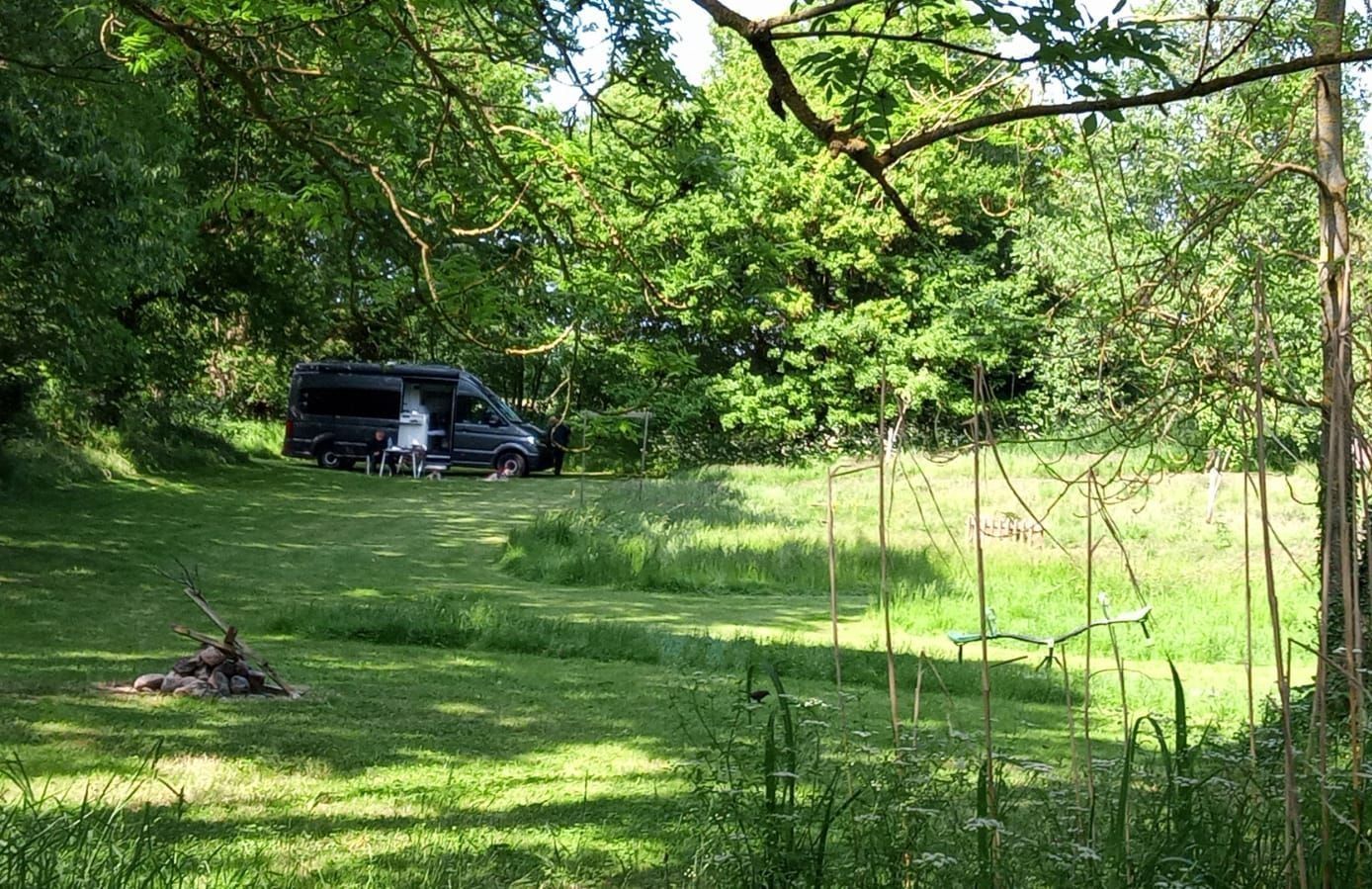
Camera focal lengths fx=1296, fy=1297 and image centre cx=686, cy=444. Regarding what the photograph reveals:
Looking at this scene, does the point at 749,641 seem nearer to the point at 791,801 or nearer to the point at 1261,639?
the point at 1261,639

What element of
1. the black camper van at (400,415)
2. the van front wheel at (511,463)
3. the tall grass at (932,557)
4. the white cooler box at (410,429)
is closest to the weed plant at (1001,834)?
the tall grass at (932,557)

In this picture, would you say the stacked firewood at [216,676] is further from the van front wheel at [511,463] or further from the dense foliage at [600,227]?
the van front wheel at [511,463]

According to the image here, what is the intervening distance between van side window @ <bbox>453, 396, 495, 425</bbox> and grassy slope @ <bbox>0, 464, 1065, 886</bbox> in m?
13.1

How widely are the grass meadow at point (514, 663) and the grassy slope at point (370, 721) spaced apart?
2 cm

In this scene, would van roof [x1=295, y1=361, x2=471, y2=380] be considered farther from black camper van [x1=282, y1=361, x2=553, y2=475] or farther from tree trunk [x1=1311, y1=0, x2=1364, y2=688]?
tree trunk [x1=1311, y1=0, x2=1364, y2=688]

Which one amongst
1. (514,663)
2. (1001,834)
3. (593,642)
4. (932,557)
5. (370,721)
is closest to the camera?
(1001,834)

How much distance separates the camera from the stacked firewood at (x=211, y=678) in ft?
19.9

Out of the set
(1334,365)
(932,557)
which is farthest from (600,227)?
(932,557)

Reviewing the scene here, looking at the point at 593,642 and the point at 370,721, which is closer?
the point at 370,721

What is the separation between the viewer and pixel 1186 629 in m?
9.02

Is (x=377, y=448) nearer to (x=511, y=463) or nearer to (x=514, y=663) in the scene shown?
(x=511, y=463)

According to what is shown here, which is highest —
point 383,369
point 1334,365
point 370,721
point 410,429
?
point 383,369

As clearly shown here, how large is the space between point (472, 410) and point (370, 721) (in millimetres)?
20809

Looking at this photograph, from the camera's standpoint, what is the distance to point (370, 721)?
567 centimetres
